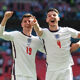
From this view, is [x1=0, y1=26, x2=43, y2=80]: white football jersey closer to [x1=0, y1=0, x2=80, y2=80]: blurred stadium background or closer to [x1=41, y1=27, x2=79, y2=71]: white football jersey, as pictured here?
[x1=41, y1=27, x2=79, y2=71]: white football jersey

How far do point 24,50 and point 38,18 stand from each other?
847cm

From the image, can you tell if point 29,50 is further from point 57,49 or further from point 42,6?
point 42,6

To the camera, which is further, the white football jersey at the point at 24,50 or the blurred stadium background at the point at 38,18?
the blurred stadium background at the point at 38,18

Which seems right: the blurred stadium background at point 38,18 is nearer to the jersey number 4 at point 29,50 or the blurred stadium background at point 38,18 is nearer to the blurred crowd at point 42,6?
the blurred crowd at point 42,6

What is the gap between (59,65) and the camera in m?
4.08

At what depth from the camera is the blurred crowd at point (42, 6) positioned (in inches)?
544

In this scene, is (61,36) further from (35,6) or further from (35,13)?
(35,6)

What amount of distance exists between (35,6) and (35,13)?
6.82 ft

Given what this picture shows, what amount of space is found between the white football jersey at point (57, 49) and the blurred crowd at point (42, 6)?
350 inches

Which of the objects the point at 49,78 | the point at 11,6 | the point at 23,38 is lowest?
the point at 49,78

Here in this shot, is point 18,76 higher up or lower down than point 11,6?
lower down

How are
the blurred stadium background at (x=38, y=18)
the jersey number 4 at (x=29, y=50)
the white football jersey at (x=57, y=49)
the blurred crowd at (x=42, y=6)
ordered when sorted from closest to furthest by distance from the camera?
the white football jersey at (x=57, y=49), the jersey number 4 at (x=29, y=50), the blurred stadium background at (x=38, y=18), the blurred crowd at (x=42, y=6)

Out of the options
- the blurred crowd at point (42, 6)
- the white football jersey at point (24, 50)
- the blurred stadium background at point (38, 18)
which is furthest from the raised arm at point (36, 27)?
the blurred crowd at point (42, 6)

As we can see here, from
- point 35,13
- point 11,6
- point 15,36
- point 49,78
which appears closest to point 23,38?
point 15,36
